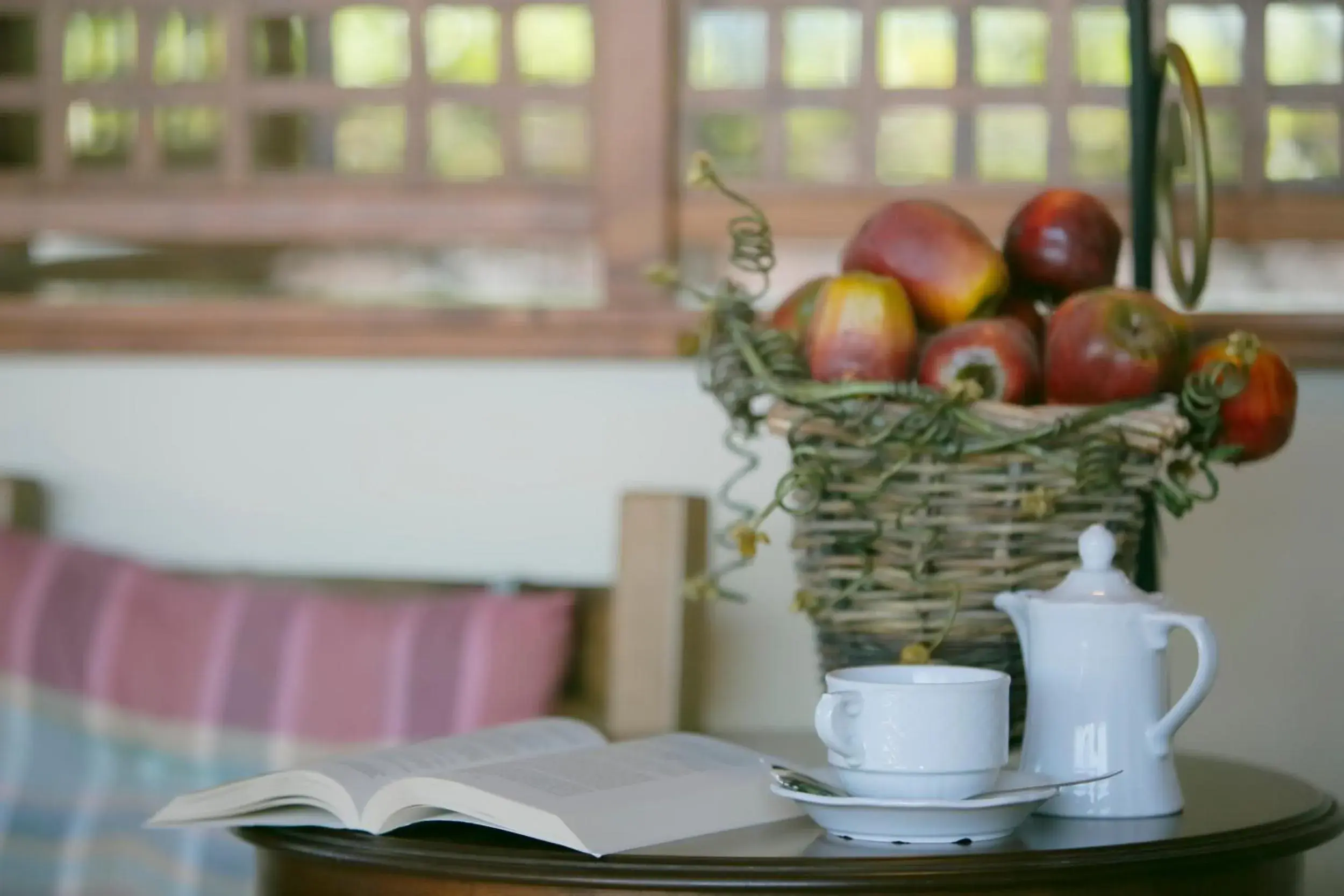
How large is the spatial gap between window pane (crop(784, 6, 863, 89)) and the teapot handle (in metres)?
0.88

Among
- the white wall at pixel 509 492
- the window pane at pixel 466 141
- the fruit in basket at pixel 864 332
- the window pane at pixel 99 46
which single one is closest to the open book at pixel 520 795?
the fruit in basket at pixel 864 332

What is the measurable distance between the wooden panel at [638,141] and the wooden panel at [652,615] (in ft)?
0.84

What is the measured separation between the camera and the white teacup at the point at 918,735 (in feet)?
2.45

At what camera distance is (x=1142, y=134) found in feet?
4.06

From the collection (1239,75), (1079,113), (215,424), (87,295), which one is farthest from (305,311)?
(1239,75)

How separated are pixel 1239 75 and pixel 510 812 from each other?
116 cm

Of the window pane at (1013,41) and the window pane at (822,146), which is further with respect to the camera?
the window pane at (822,146)

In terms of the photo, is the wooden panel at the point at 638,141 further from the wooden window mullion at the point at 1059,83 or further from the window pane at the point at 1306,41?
the window pane at the point at 1306,41

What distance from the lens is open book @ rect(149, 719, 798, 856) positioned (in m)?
0.77

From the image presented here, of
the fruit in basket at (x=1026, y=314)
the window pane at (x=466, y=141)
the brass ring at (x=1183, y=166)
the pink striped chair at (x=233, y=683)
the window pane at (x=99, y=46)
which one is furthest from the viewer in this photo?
the window pane at (x=466, y=141)

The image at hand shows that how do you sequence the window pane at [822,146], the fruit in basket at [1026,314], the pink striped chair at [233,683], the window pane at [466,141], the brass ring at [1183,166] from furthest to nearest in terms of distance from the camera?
the window pane at [466,141]
the window pane at [822,146]
the pink striped chair at [233,683]
the brass ring at [1183,166]
the fruit in basket at [1026,314]

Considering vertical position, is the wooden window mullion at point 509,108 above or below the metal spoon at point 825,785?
above

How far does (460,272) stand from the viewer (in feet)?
9.19

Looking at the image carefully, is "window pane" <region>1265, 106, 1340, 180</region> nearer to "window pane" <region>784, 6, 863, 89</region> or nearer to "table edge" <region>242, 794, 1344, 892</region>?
"window pane" <region>784, 6, 863, 89</region>
